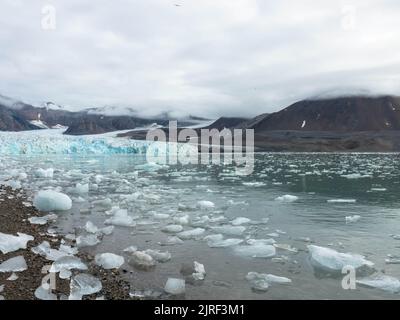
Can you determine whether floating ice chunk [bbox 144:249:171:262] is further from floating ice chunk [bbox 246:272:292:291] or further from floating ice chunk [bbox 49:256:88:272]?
floating ice chunk [bbox 246:272:292:291]

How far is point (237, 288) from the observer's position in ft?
19.2

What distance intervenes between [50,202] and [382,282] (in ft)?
27.3

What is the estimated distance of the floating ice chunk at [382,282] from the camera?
5.85 metres

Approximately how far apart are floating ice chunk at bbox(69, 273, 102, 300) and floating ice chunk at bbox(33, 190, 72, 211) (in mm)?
5700

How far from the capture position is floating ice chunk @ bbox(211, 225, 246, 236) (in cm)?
898

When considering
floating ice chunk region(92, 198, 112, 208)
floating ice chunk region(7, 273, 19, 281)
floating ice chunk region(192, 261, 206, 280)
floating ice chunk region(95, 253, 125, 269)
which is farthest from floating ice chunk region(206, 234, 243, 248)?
floating ice chunk region(92, 198, 112, 208)

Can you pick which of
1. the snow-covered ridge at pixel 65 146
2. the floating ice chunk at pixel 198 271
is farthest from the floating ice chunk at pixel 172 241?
the snow-covered ridge at pixel 65 146

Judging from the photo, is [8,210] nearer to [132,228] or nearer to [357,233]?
[132,228]

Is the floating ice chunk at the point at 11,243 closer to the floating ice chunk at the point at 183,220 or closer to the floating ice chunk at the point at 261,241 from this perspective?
the floating ice chunk at the point at 183,220

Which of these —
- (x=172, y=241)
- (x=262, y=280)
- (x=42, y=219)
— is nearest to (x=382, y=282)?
(x=262, y=280)

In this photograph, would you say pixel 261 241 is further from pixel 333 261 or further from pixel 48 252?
pixel 48 252

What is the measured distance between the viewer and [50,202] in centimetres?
1119

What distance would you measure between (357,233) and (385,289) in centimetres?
331

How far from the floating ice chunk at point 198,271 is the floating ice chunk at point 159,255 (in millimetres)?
620
